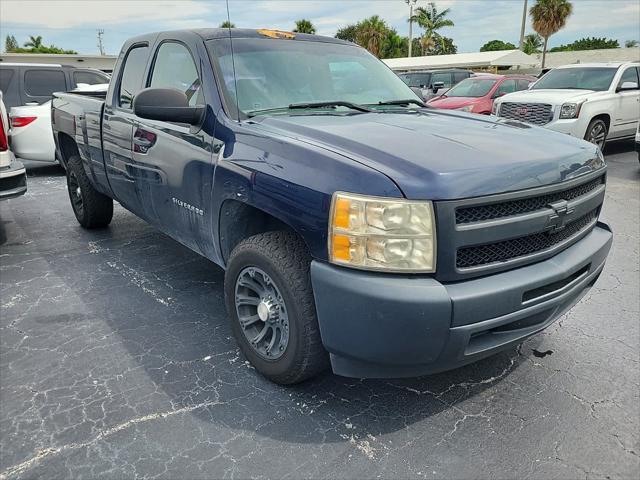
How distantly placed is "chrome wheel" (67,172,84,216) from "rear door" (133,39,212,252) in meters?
1.95

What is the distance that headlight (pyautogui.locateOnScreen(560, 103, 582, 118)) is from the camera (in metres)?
8.88

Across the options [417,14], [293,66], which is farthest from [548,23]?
[293,66]

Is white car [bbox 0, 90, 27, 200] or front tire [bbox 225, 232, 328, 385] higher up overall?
white car [bbox 0, 90, 27, 200]

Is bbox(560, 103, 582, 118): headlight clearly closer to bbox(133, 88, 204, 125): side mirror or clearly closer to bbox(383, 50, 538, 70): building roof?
bbox(133, 88, 204, 125): side mirror

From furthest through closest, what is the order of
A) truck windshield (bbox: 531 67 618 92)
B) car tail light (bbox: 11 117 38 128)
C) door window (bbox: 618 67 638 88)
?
door window (bbox: 618 67 638 88), truck windshield (bbox: 531 67 618 92), car tail light (bbox: 11 117 38 128)

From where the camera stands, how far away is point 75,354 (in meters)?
3.06

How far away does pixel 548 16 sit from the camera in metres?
42.2

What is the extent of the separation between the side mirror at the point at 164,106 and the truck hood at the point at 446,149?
0.40 m

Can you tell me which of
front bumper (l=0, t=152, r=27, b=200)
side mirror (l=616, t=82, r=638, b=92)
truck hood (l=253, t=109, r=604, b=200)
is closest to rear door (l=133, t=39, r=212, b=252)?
truck hood (l=253, t=109, r=604, b=200)

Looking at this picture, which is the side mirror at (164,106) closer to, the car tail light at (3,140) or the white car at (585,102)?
the car tail light at (3,140)

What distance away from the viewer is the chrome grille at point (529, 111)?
9.08 m

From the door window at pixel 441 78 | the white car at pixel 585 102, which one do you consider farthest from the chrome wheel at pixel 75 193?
the door window at pixel 441 78

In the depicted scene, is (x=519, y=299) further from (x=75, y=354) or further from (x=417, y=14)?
(x=417, y=14)

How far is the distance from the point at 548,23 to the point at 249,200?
155 ft
